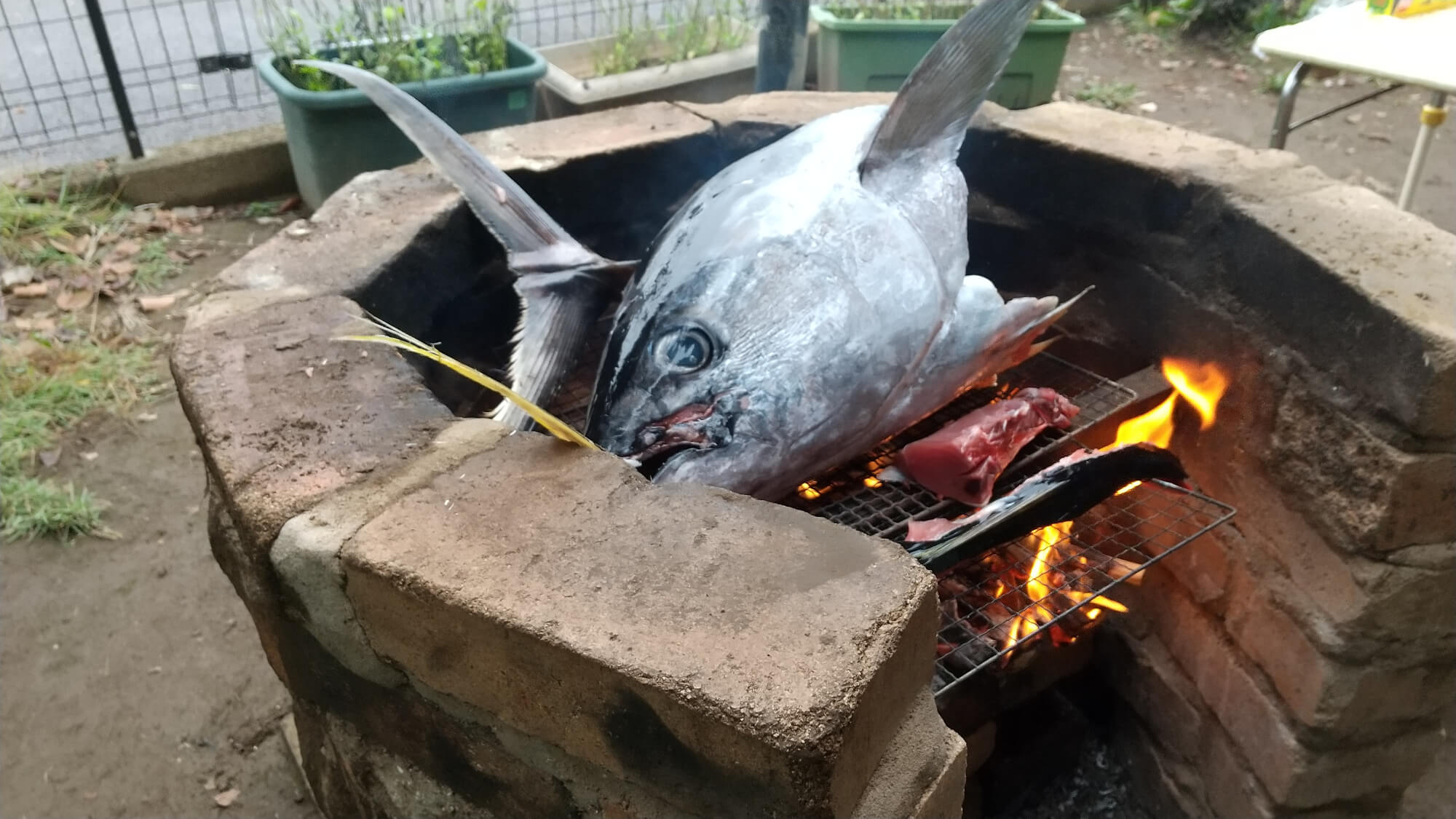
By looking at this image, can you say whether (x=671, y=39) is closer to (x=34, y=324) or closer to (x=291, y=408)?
(x=34, y=324)

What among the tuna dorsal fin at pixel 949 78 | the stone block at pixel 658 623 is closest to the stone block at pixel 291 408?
the stone block at pixel 658 623

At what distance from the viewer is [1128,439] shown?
2.29 m

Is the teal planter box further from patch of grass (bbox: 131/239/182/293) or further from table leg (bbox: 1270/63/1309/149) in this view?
table leg (bbox: 1270/63/1309/149)

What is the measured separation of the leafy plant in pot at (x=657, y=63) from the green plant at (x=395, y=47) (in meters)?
0.45

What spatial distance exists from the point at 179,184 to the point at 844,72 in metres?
3.25

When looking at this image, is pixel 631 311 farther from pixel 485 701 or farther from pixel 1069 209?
pixel 1069 209

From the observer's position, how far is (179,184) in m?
4.91

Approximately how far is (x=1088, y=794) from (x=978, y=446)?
1231 millimetres

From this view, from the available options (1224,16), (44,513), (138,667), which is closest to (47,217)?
(44,513)

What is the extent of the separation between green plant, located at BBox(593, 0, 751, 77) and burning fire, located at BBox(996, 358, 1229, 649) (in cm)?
341

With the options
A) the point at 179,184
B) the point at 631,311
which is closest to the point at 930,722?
the point at 631,311

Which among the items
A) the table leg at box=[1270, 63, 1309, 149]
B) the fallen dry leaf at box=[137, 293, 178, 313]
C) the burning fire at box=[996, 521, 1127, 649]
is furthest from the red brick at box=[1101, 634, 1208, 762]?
the fallen dry leaf at box=[137, 293, 178, 313]

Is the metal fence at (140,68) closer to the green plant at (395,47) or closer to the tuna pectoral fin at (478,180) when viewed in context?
the green plant at (395,47)

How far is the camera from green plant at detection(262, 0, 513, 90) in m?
4.07
